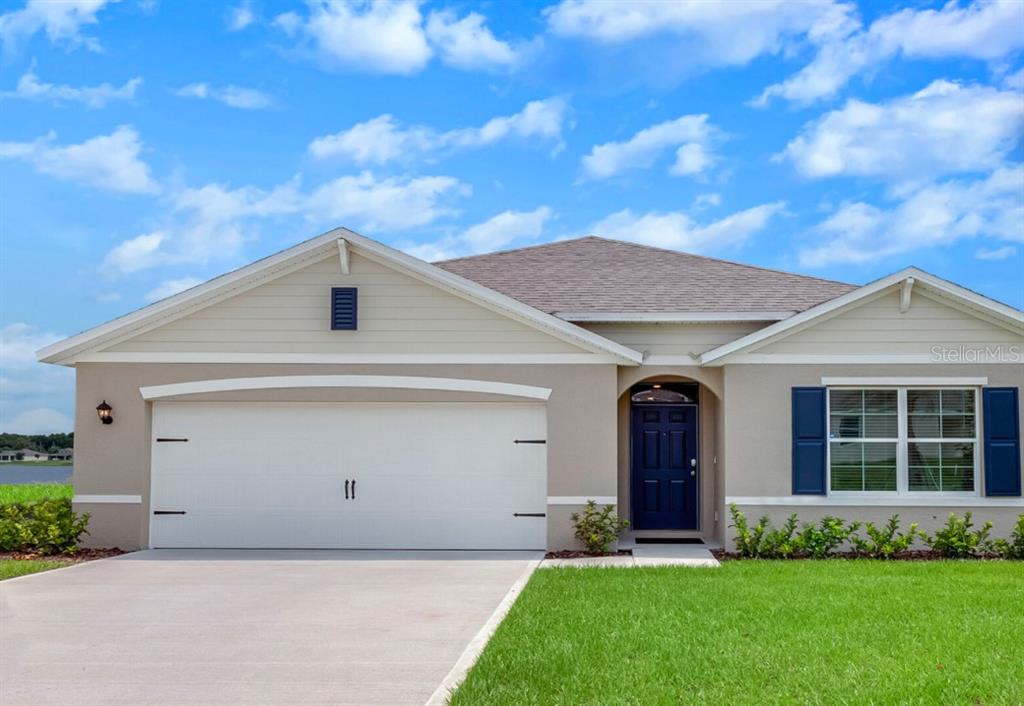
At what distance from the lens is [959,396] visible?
15.4 m

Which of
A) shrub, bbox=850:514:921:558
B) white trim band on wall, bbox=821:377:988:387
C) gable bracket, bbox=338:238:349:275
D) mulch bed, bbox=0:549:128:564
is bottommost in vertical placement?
mulch bed, bbox=0:549:128:564

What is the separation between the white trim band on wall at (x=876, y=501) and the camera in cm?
1522

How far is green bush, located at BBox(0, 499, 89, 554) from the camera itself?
51.1ft

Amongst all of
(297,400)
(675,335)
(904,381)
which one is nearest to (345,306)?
(297,400)

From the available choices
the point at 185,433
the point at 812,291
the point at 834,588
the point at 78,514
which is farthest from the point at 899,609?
the point at 78,514

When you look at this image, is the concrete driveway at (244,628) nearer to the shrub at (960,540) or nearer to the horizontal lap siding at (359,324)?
the horizontal lap siding at (359,324)

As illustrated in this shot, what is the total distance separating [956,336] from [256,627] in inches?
417

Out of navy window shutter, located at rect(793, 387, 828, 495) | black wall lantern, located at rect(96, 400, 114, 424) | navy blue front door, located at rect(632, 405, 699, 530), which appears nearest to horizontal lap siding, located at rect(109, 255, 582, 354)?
black wall lantern, located at rect(96, 400, 114, 424)

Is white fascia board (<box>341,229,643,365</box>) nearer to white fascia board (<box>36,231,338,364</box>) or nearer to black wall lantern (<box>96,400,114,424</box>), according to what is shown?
white fascia board (<box>36,231,338,364</box>)

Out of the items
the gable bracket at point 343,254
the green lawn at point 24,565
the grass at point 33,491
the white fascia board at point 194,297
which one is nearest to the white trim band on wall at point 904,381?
the gable bracket at point 343,254

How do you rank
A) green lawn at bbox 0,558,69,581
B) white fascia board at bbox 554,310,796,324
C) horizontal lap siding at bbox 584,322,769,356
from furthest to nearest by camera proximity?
horizontal lap siding at bbox 584,322,769,356 < white fascia board at bbox 554,310,796,324 < green lawn at bbox 0,558,69,581

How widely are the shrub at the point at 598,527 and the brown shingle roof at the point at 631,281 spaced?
9.94 feet

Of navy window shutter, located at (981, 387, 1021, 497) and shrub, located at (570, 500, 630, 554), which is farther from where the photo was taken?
navy window shutter, located at (981, 387, 1021, 497)

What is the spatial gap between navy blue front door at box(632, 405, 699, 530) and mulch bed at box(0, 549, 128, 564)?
25.3ft
